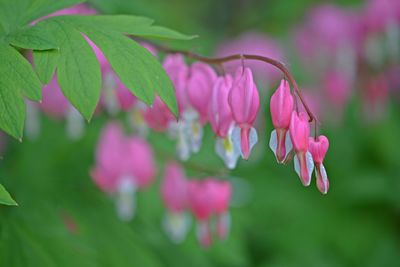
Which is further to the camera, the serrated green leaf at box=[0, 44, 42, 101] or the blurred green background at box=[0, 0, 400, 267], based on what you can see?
the blurred green background at box=[0, 0, 400, 267]

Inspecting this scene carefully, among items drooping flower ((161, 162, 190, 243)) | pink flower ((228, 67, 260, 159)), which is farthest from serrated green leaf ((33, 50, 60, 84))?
drooping flower ((161, 162, 190, 243))

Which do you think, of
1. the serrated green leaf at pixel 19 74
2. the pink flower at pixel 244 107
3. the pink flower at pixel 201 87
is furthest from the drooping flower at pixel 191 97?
the serrated green leaf at pixel 19 74

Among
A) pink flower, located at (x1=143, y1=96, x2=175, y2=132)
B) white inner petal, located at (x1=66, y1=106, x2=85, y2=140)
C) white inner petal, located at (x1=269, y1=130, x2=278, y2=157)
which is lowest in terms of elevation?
white inner petal, located at (x1=66, y1=106, x2=85, y2=140)

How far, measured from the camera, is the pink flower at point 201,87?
179 centimetres

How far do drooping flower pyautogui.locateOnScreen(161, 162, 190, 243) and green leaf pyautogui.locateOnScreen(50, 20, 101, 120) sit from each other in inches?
51.1

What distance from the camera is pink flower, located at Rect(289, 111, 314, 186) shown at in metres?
1.44

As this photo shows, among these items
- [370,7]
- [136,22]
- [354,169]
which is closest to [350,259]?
[354,169]

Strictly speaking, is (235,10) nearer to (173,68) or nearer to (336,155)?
(336,155)

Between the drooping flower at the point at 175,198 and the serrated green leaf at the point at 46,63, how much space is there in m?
1.31

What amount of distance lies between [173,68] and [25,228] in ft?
2.07

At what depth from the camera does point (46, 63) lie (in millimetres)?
1409

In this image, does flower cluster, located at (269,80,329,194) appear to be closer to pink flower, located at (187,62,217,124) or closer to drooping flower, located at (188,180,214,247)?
pink flower, located at (187,62,217,124)

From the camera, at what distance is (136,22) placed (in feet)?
5.02

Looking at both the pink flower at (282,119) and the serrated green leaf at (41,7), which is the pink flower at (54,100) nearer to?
the serrated green leaf at (41,7)
